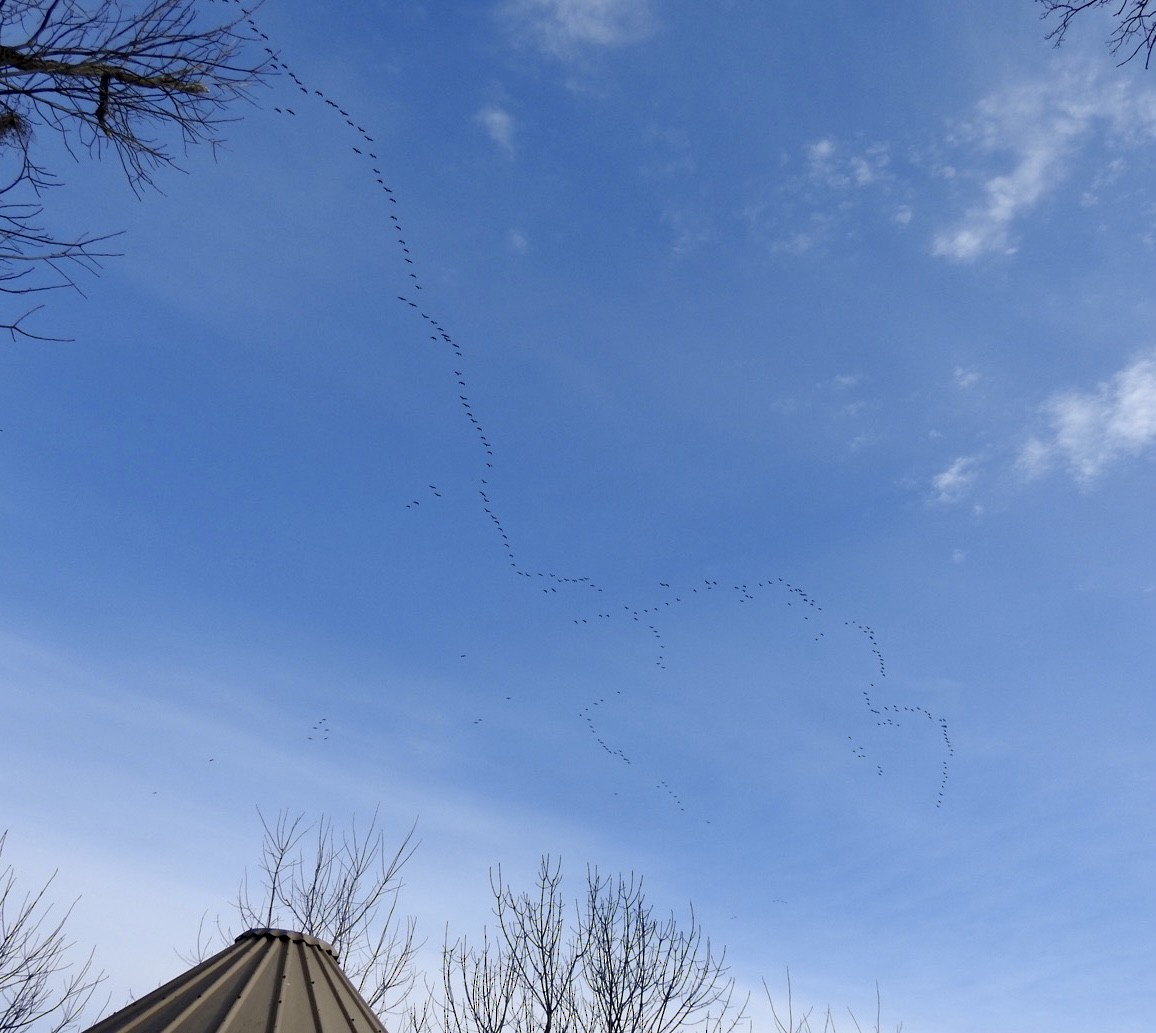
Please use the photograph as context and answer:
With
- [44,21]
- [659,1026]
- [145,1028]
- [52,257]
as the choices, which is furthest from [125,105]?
[659,1026]

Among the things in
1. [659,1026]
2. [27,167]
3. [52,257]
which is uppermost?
[659,1026]

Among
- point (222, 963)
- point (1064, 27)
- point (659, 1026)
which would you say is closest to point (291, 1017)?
point (222, 963)

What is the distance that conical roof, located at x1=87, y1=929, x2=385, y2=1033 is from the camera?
15.8 feet

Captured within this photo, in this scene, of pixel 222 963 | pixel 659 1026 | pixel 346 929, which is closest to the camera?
pixel 222 963

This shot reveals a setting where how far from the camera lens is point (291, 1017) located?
4930 millimetres

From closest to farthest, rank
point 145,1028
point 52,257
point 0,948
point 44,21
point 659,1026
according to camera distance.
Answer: point 44,21 < point 52,257 < point 145,1028 < point 659,1026 < point 0,948

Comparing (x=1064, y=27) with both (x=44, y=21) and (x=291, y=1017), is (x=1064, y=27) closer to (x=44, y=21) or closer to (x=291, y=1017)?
(x=44, y=21)

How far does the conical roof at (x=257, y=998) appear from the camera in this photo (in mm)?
4801

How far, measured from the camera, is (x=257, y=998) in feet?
16.4

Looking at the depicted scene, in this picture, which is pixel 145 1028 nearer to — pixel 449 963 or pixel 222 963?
pixel 222 963

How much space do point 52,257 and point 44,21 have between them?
0.94 meters

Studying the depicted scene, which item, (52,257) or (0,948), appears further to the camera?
(0,948)

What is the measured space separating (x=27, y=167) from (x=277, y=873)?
2032 cm

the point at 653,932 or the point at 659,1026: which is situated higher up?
the point at 653,932
